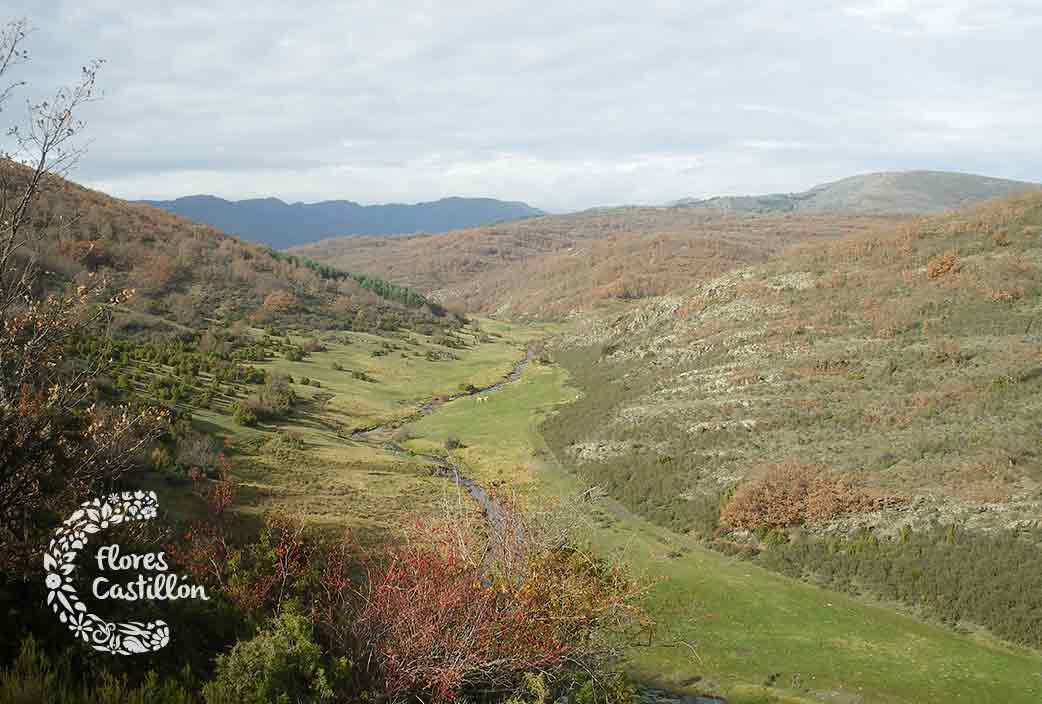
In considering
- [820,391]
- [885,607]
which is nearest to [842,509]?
[885,607]

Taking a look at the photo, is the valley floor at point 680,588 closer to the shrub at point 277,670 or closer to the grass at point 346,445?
the grass at point 346,445

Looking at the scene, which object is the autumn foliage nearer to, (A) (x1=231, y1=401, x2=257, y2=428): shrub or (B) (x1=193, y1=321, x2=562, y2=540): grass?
(B) (x1=193, y1=321, x2=562, y2=540): grass

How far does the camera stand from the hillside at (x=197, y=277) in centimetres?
7206

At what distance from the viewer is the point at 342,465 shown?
1697 inches

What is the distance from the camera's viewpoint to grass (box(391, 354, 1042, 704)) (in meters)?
20.0

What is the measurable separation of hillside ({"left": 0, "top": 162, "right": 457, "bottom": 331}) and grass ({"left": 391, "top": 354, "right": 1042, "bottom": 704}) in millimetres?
57185

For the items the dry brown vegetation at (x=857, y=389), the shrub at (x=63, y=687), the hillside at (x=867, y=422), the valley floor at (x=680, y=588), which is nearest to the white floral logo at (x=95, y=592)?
the shrub at (x=63, y=687)

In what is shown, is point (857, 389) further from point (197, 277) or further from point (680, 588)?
point (197, 277)

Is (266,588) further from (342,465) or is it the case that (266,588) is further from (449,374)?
(449,374)

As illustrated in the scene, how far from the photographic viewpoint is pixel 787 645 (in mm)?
22844

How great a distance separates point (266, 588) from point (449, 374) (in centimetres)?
7092

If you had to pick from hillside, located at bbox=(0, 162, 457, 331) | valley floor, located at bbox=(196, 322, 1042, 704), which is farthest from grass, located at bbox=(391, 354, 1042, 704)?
hillside, located at bbox=(0, 162, 457, 331)

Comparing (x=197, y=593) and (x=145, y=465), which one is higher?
(x=197, y=593)

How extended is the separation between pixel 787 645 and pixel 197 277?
308ft
